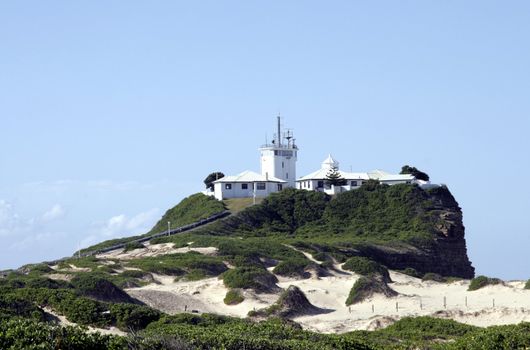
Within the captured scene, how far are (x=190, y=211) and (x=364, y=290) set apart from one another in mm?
41151

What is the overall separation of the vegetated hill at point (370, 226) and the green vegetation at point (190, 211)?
356cm

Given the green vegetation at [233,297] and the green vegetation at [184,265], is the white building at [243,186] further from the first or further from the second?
the green vegetation at [233,297]

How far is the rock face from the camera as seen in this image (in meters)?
66.6

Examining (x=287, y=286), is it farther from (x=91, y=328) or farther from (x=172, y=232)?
(x=172, y=232)

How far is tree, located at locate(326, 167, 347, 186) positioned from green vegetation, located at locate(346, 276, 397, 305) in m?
39.5

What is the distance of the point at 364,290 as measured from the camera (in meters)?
46.1

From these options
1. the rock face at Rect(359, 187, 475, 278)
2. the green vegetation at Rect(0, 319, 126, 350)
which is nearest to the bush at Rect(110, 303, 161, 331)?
the green vegetation at Rect(0, 319, 126, 350)

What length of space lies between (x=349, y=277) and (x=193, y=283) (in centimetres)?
979

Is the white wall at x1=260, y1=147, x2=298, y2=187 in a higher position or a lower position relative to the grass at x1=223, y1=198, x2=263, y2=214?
higher

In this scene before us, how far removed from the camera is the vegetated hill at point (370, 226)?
6750 centimetres

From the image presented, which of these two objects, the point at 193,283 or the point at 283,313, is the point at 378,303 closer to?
the point at 283,313

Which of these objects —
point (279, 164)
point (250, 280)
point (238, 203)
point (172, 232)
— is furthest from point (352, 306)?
point (279, 164)

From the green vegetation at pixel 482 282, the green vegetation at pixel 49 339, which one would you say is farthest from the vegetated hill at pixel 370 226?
the green vegetation at pixel 49 339

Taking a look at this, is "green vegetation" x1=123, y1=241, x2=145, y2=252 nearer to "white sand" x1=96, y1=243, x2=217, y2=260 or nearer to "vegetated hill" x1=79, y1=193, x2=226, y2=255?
"white sand" x1=96, y1=243, x2=217, y2=260
